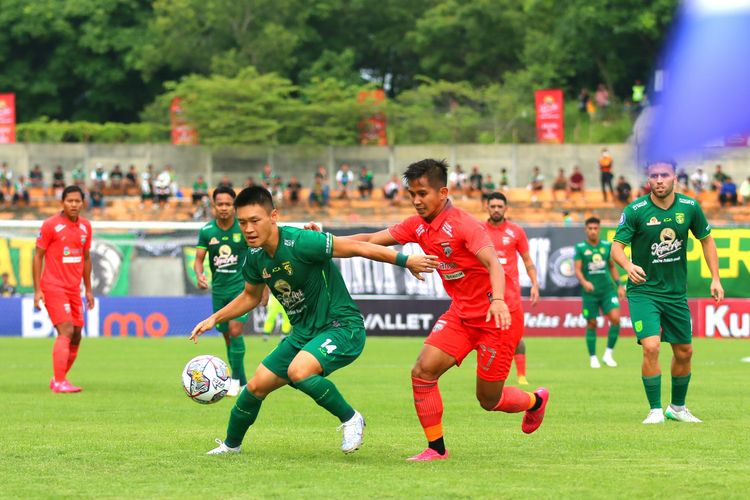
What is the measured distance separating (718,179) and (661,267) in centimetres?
3591

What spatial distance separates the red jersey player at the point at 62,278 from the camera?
15.1 meters

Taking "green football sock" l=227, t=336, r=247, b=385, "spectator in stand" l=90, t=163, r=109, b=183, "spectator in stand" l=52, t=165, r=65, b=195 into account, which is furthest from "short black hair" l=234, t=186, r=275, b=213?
"spectator in stand" l=90, t=163, r=109, b=183

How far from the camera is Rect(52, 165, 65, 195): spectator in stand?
49.5 meters

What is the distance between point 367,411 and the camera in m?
12.8

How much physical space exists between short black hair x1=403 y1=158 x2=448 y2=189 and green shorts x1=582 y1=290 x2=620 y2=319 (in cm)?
1249

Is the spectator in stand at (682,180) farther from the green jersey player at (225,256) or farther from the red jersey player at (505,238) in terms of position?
the green jersey player at (225,256)

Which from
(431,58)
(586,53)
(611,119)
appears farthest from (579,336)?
(431,58)

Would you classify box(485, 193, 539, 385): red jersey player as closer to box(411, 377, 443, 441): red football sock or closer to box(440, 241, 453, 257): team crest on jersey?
box(440, 241, 453, 257): team crest on jersey

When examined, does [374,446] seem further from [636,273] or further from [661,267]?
A: [661,267]

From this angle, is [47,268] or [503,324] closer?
[503,324]

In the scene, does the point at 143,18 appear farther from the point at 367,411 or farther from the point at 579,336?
the point at 367,411

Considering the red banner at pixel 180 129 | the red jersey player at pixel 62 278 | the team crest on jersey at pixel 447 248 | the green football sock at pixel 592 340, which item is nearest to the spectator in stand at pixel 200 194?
the red banner at pixel 180 129

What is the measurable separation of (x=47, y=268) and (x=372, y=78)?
61143 mm

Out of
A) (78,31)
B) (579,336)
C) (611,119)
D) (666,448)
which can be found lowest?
(579,336)
